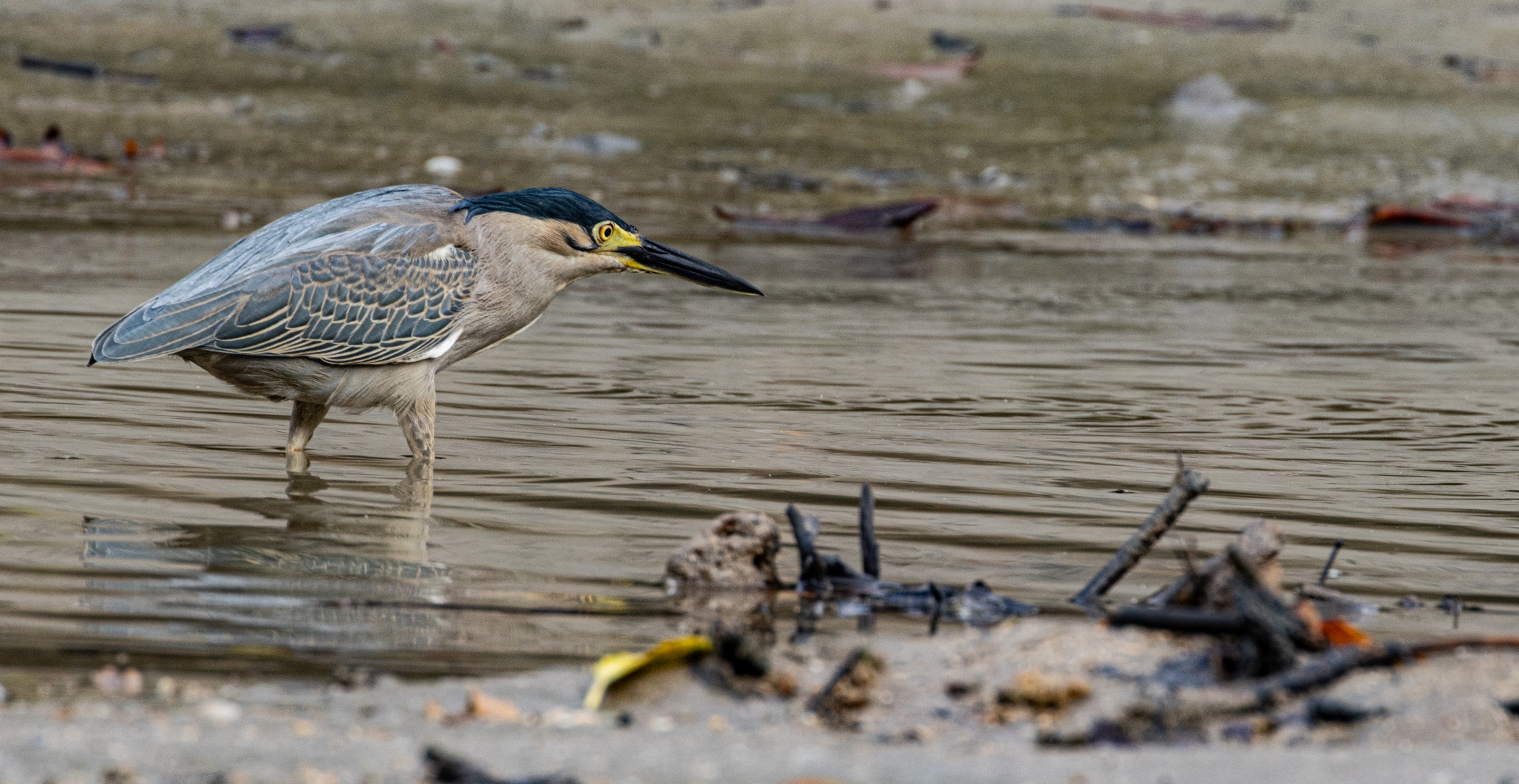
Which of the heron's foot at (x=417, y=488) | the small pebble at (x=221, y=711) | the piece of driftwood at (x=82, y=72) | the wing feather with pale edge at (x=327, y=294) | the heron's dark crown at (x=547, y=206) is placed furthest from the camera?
the piece of driftwood at (x=82, y=72)

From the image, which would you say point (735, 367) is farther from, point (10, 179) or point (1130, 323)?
point (10, 179)

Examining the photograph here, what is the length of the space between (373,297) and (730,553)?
2.12m

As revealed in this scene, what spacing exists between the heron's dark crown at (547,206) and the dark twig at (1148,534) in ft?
8.03

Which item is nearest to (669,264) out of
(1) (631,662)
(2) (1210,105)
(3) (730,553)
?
(3) (730,553)

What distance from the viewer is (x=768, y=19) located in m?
16.5

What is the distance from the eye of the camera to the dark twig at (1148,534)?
11.7 feet

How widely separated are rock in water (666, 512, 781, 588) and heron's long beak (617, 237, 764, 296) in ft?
6.89

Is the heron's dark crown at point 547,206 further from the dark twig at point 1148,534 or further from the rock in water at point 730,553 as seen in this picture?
the dark twig at point 1148,534

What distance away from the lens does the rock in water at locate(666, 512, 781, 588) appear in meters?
4.00

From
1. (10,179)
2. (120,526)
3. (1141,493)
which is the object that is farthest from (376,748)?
(10,179)

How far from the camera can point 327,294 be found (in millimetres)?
5668

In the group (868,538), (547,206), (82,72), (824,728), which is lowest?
(824,728)

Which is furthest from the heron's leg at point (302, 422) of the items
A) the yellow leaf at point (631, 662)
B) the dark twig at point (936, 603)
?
the yellow leaf at point (631, 662)

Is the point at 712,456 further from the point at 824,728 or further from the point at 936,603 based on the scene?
the point at 824,728
